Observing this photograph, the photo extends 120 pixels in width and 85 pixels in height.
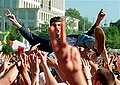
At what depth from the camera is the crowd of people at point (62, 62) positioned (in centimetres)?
250

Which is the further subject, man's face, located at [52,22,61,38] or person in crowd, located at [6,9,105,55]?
person in crowd, located at [6,9,105,55]

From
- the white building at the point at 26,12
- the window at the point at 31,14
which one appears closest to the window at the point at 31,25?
the white building at the point at 26,12

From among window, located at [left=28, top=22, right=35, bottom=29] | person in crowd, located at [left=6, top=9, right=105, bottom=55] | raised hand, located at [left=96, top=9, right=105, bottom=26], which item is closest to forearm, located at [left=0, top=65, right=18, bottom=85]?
person in crowd, located at [left=6, top=9, right=105, bottom=55]

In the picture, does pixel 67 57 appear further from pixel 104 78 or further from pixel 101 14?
pixel 101 14

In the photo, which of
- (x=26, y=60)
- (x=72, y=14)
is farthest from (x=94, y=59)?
(x=72, y=14)

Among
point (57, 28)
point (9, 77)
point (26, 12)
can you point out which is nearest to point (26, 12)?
point (26, 12)

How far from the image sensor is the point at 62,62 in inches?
98.7

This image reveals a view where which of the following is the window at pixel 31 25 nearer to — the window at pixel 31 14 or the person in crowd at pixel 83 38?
the window at pixel 31 14

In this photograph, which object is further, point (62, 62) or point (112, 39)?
point (112, 39)

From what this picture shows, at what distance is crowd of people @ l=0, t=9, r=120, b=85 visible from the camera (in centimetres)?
250

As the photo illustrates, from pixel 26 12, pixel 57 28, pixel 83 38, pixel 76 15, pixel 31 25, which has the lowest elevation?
pixel 31 25

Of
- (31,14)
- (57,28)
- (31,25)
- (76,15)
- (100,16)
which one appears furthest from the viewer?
(76,15)

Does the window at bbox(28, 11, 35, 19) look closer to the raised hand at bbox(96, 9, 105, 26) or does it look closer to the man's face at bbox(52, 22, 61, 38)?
the raised hand at bbox(96, 9, 105, 26)

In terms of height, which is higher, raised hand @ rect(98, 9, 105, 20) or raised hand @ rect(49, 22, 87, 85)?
raised hand @ rect(98, 9, 105, 20)
